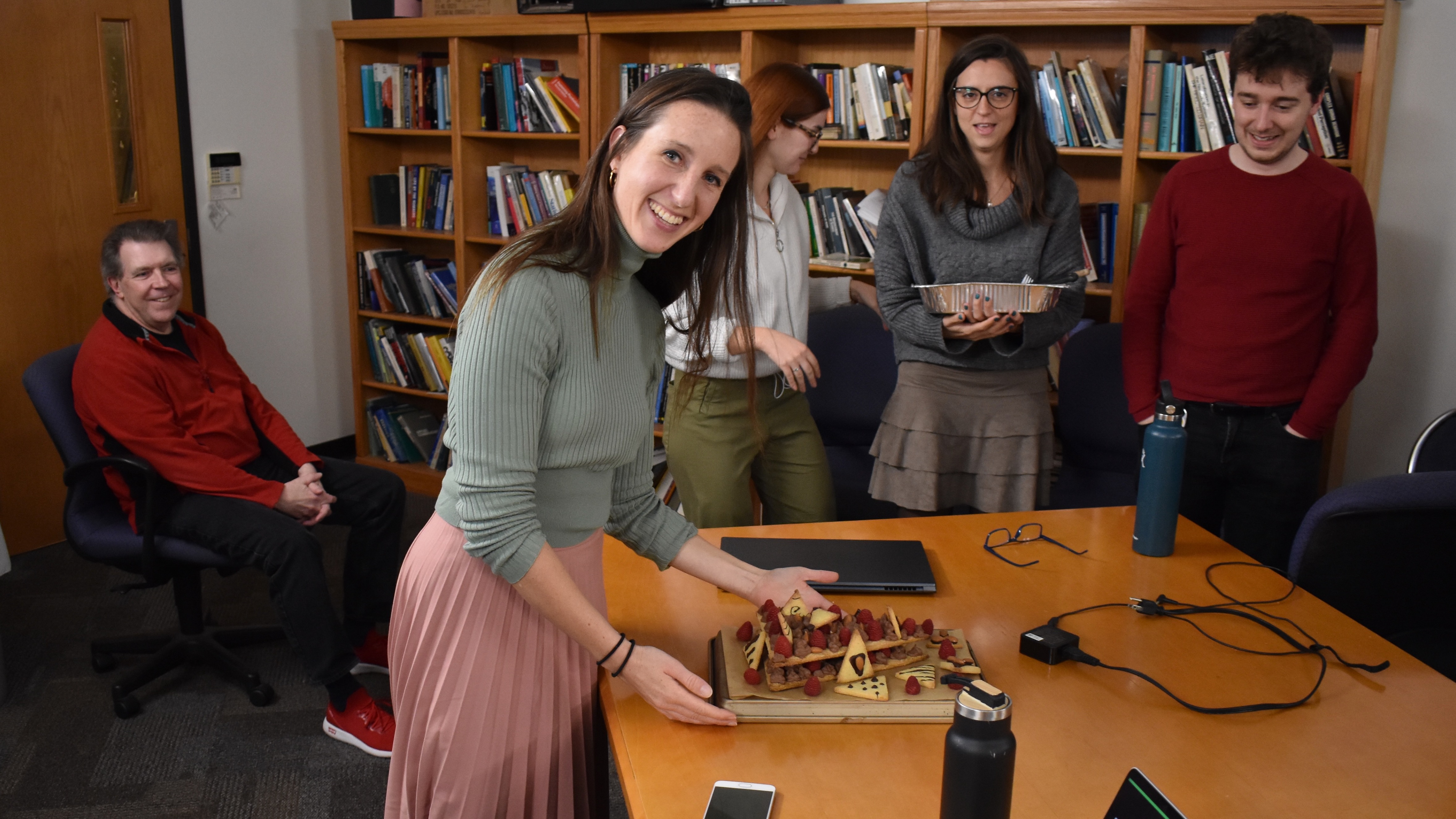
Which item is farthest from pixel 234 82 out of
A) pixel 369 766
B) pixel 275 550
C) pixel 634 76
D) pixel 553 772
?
pixel 553 772

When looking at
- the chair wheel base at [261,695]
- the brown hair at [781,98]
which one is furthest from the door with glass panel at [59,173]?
the brown hair at [781,98]

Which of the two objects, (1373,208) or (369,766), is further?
(1373,208)

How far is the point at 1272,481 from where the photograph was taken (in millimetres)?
2285

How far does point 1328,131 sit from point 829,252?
1.47 m

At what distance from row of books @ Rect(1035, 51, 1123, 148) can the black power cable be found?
6.04ft

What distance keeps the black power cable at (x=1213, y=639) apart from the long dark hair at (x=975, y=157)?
940 mm

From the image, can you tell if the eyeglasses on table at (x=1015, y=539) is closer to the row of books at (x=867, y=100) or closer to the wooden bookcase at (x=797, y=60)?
the wooden bookcase at (x=797, y=60)

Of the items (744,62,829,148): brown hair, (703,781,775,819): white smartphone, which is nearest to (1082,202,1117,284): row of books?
(744,62,829,148): brown hair

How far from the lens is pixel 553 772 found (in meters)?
1.38

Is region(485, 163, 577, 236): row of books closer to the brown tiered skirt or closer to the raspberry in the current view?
the brown tiered skirt

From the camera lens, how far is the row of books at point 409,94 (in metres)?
4.28

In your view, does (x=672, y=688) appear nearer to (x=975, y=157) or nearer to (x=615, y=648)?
(x=615, y=648)

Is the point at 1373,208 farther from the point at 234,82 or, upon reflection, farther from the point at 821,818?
the point at 234,82

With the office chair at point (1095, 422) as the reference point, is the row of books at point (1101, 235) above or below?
above
